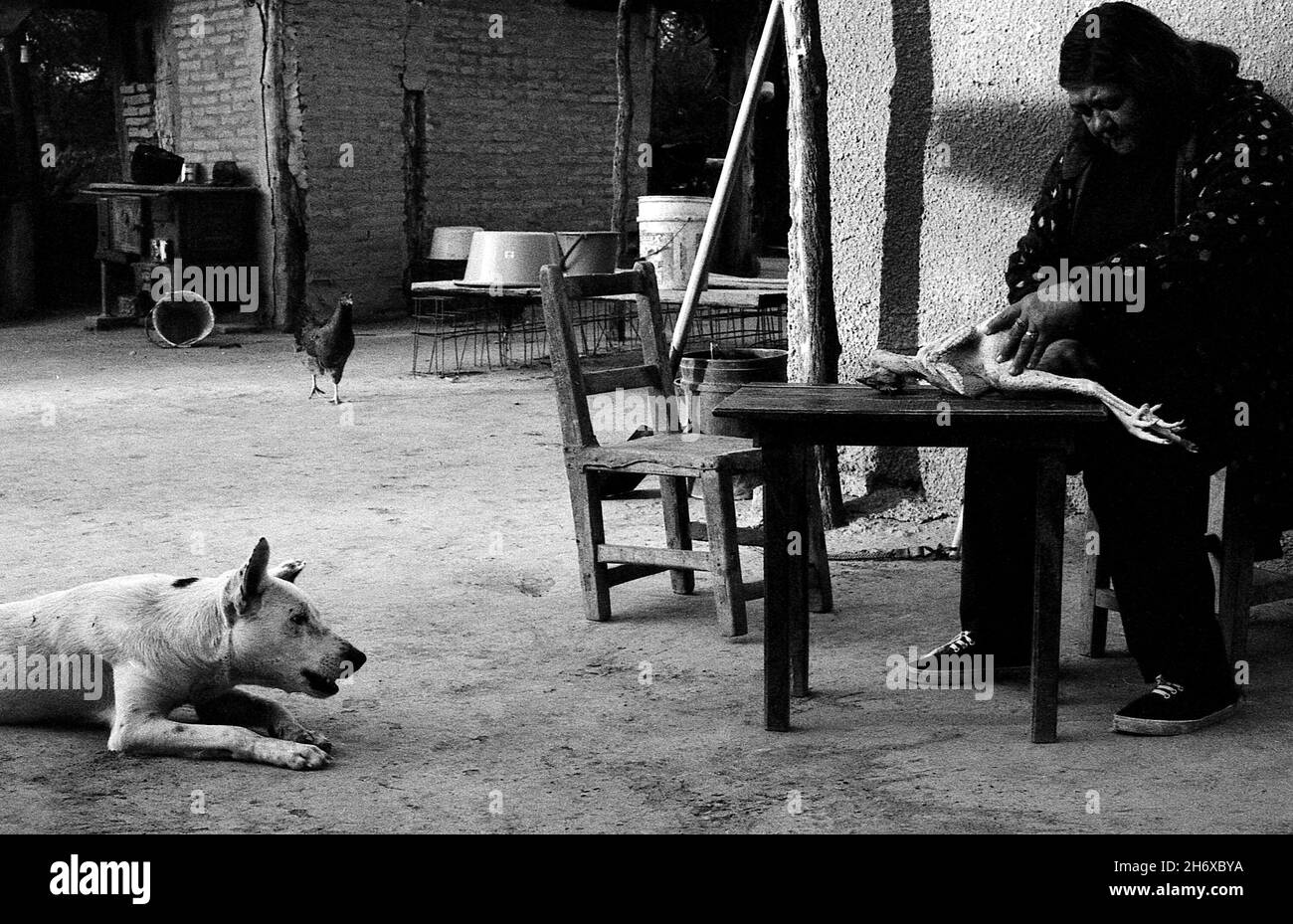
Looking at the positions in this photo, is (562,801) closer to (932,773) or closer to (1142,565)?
(932,773)

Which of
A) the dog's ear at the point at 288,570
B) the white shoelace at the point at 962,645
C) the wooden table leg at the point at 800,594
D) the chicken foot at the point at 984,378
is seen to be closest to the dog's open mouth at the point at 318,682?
the dog's ear at the point at 288,570

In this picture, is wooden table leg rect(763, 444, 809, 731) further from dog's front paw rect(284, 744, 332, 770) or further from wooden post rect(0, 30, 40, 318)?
wooden post rect(0, 30, 40, 318)

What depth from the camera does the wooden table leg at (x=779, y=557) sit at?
3711 mm

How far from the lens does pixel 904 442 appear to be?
11.7ft

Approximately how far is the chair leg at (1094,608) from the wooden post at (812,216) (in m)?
1.85

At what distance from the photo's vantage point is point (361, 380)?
11.2m

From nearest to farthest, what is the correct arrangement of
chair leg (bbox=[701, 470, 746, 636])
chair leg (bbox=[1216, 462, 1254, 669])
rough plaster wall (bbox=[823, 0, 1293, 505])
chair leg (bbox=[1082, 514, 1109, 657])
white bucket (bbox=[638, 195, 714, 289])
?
chair leg (bbox=[1216, 462, 1254, 669]), chair leg (bbox=[1082, 514, 1109, 657]), chair leg (bbox=[701, 470, 746, 636]), rough plaster wall (bbox=[823, 0, 1293, 505]), white bucket (bbox=[638, 195, 714, 289])

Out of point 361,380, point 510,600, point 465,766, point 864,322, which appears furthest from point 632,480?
point 361,380

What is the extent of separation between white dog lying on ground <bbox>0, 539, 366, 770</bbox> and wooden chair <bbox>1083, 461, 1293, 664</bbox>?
2.15 meters

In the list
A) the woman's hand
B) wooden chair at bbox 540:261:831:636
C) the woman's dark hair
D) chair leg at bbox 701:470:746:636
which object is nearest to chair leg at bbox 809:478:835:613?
wooden chair at bbox 540:261:831:636

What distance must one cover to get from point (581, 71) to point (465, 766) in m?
14.2

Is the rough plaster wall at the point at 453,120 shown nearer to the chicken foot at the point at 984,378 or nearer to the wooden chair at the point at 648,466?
the wooden chair at the point at 648,466

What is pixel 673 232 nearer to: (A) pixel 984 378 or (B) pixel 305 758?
(A) pixel 984 378

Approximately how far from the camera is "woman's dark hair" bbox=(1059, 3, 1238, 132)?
365cm
